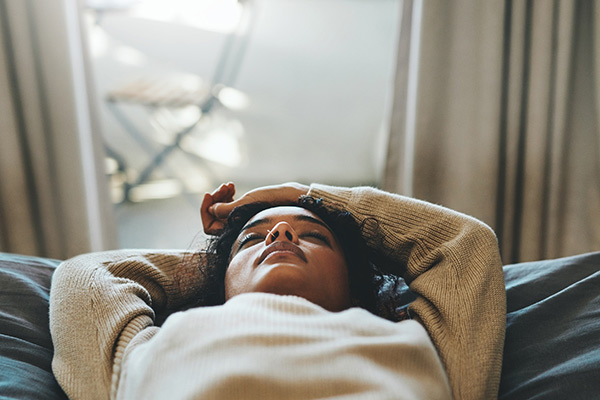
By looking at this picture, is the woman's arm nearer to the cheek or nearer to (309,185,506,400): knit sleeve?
(309,185,506,400): knit sleeve

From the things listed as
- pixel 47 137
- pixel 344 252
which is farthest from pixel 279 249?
pixel 47 137

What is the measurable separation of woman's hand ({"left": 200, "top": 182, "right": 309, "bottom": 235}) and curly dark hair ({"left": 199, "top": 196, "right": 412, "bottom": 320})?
0.05 feet

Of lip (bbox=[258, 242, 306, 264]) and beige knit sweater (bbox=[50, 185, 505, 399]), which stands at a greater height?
lip (bbox=[258, 242, 306, 264])

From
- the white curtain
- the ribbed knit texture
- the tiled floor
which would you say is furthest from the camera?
the tiled floor

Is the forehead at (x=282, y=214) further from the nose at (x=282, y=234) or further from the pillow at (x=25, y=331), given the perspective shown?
the pillow at (x=25, y=331)

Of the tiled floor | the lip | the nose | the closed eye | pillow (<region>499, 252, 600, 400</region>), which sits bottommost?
the tiled floor

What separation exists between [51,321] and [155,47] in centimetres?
237

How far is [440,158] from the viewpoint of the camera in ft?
7.14

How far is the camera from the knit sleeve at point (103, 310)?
3.06 feet

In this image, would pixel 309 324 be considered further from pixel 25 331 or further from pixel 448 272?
pixel 25 331

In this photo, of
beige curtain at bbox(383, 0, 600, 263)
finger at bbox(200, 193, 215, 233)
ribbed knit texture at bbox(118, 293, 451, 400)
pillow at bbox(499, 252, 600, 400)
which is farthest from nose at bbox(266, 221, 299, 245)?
beige curtain at bbox(383, 0, 600, 263)

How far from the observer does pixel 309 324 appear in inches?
32.3

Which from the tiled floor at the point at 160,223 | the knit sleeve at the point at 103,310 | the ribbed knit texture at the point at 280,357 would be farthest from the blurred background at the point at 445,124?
the ribbed knit texture at the point at 280,357

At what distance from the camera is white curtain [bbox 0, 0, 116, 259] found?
2.02m
